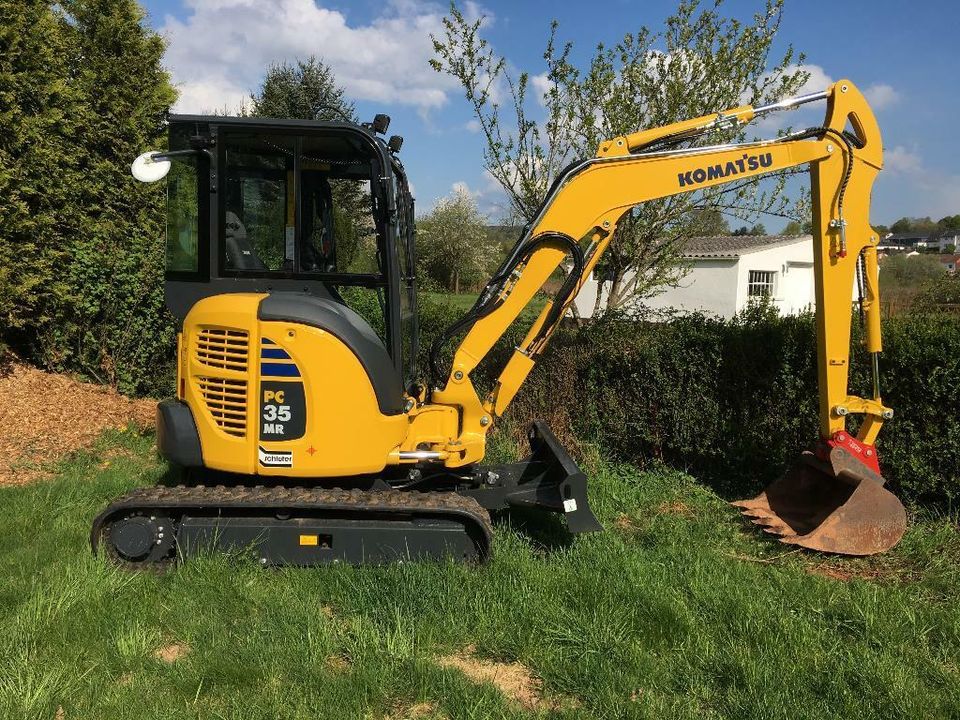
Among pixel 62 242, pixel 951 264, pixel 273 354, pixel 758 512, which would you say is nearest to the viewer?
pixel 273 354

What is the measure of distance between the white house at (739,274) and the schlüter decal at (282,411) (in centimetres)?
2049

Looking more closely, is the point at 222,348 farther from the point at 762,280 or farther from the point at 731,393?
the point at 762,280

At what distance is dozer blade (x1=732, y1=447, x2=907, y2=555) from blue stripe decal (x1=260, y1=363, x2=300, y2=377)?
3.51 metres

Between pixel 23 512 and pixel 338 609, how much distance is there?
298 cm

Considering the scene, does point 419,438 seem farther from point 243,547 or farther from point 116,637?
point 116,637

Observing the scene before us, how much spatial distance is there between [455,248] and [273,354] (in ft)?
97.4

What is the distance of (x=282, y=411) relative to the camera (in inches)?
168

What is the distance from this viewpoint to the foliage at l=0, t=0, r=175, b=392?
25.7 feet

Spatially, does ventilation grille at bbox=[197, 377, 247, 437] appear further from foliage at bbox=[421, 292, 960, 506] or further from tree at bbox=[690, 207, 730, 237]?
tree at bbox=[690, 207, 730, 237]

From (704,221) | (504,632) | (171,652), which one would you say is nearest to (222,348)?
(171,652)

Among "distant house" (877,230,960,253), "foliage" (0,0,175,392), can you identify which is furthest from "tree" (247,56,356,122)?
"distant house" (877,230,960,253)

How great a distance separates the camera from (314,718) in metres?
2.99

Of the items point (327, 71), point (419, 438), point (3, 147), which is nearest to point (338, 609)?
point (419, 438)

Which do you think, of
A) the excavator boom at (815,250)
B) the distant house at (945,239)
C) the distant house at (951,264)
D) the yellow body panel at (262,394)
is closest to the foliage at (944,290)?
the distant house at (951,264)
